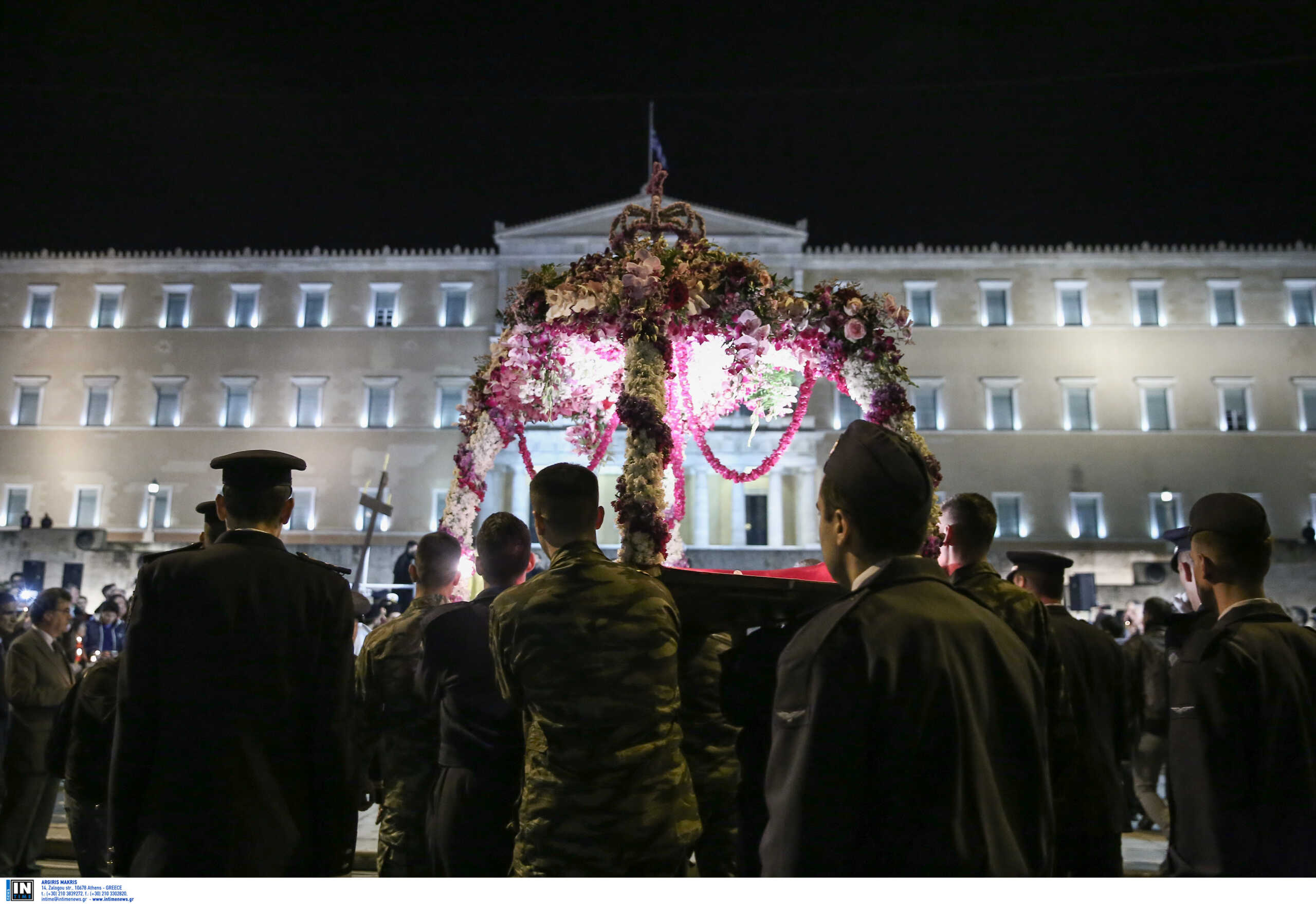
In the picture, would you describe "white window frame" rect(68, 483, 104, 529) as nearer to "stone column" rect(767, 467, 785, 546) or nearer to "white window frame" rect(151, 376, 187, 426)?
"white window frame" rect(151, 376, 187, 426)

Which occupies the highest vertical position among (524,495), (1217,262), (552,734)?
(1217,262)

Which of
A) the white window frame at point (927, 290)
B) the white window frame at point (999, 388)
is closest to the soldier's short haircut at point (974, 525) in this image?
the white window frame at point (999, 388)

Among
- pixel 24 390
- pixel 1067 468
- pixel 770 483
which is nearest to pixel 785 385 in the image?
pixel 770 483

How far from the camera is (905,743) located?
163cm

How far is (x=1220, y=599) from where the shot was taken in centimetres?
282

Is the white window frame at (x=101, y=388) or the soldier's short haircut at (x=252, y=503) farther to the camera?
the white window frame at (x=101, y=388)

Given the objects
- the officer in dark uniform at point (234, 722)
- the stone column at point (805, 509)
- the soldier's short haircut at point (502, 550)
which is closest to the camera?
the officer in dark uniform at point (234, 722)

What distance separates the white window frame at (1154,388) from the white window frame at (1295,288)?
15.7 feet

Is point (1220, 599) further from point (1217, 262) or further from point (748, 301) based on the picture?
point (1217, 262)

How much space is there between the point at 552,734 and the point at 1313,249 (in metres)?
38.9

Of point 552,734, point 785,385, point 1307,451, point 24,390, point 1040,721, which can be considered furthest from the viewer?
point 24,390

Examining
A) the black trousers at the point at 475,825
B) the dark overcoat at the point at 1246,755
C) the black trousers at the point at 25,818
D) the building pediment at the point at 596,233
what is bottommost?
the black trousers at the point at 25,818

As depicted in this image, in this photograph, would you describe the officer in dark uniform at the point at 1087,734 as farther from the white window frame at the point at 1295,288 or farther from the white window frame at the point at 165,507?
the white window frame at the point at 1295,288

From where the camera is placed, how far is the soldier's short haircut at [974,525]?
372 centimetres
